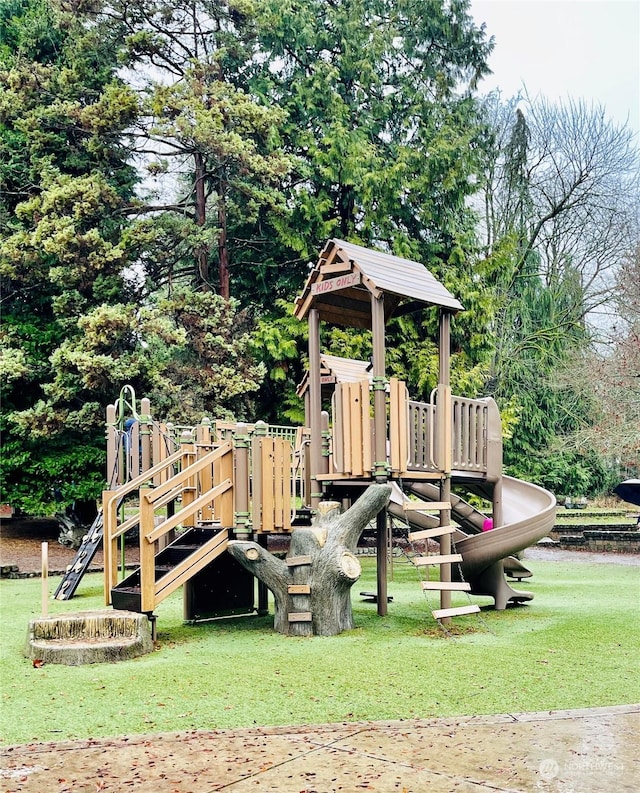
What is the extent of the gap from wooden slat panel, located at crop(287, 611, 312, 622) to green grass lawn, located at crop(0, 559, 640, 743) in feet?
0.79

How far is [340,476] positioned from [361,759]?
5566 millimetres

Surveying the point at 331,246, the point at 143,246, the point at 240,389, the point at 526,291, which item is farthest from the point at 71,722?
the point at 526,291

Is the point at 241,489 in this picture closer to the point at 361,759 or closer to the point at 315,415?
the point at 315,415

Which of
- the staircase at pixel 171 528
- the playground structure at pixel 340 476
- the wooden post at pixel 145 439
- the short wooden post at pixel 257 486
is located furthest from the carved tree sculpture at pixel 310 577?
the wooden post at pixel 145 439

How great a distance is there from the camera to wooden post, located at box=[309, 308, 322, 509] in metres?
10.7

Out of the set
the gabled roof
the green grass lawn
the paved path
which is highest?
the gabled roof

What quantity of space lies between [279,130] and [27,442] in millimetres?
9970

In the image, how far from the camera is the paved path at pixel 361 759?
4266 mm

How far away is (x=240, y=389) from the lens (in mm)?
19234

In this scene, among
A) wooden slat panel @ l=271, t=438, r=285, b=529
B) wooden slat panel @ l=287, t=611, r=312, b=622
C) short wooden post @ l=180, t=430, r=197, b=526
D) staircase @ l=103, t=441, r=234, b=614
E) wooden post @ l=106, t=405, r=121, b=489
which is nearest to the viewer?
staircase @ l=103, t=441, r=234, b=614

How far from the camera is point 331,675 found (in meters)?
6.89

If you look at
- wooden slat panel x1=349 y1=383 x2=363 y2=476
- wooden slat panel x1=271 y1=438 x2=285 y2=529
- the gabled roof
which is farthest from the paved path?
the gabled roof

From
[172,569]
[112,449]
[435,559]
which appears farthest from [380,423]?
[112,449]

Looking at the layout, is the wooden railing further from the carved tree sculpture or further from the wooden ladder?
the carved tree sculpture
